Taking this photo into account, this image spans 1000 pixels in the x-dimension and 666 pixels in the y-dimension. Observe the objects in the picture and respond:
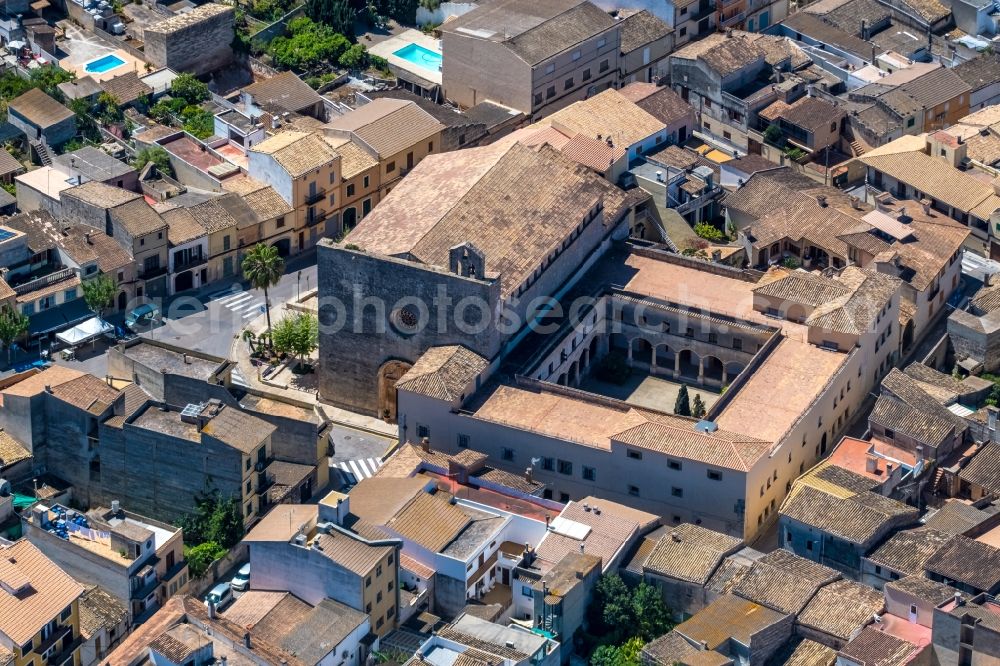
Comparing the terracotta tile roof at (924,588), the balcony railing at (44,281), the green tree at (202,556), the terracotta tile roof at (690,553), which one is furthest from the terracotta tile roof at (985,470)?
the balcony railing at (44,281)

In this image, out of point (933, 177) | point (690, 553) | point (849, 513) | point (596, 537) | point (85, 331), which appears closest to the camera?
point (690, 553)

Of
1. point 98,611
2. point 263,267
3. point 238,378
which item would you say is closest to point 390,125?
point 263,267

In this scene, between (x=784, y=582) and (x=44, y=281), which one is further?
(x=44, y=281)

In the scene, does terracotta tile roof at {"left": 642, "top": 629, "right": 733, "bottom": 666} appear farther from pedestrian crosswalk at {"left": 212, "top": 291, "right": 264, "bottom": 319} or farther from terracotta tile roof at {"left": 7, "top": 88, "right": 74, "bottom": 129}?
terracotta tile roof at {"left": 7, "top": 88, "right": 74, "bottom": 129}

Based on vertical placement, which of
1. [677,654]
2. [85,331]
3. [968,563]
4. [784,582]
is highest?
[968,563]

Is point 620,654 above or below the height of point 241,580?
above

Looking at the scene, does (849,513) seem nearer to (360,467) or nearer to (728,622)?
(728,622)

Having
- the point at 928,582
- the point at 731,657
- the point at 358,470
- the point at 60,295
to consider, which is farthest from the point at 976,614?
the point at 60,295
